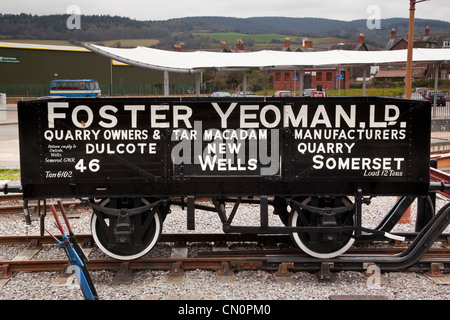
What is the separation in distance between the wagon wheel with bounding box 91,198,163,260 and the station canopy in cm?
2023

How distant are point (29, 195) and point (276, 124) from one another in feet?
11.8

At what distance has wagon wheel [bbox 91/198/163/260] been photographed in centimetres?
707

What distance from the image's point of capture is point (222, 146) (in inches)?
263

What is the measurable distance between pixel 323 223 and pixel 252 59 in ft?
97.1

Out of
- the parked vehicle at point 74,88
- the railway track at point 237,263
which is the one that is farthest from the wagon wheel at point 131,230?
the parked vehicle at point 74,88

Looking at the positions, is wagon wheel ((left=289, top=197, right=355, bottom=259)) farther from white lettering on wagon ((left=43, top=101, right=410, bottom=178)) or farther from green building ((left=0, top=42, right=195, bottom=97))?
green building ((left=0, top=42, right=195, bottom=97))

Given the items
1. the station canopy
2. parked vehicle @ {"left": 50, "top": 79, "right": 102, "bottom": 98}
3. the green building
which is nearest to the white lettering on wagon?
the station canopy

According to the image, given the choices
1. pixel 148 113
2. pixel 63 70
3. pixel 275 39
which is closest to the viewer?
pixel 148 113

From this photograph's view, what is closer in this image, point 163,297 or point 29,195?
point 163,297

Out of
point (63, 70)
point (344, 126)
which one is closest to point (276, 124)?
point (344, 126)

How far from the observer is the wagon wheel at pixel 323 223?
692cm

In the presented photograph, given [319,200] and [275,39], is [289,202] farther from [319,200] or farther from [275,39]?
[275,39]

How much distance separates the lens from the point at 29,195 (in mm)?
6738
